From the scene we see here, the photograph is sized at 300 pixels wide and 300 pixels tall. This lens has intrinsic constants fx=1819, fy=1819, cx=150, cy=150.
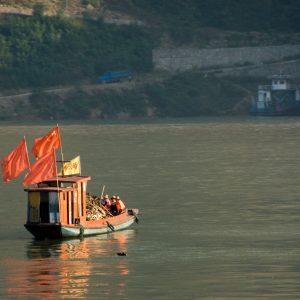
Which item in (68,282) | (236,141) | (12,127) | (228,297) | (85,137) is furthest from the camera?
(12,127)

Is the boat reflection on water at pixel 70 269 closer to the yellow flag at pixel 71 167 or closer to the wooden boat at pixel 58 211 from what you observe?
the wooden boat at pixel 58 211

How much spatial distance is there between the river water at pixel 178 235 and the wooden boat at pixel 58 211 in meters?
0.61

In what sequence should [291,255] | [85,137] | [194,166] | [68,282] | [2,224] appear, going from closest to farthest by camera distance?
[68,282]
[291,255]
[2,224]
[194,166]
[85,137]

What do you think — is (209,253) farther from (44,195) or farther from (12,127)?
(12,127)

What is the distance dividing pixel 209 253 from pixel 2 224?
13804 mm

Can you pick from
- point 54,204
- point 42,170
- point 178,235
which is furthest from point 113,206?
point 54,204

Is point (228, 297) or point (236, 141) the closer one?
point (228, 297)

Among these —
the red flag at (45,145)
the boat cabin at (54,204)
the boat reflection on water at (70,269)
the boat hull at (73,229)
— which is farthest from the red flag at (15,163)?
the boat reflection on water at (70,269)

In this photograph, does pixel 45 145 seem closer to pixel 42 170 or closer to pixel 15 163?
pixel 15 163

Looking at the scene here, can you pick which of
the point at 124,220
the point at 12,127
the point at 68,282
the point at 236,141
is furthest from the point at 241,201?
the point at 12,127

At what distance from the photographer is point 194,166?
11619 centimetres

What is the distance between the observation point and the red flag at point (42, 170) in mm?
74944

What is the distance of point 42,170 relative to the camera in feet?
247

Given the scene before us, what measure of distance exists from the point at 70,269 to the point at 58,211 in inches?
337
